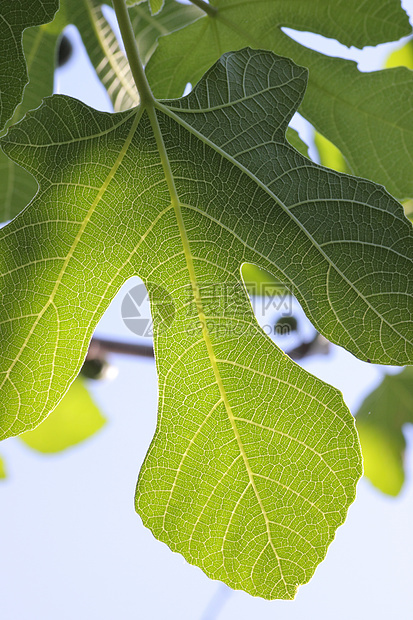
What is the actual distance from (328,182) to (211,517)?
816mm

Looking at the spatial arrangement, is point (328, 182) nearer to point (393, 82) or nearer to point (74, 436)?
point (393, 82)

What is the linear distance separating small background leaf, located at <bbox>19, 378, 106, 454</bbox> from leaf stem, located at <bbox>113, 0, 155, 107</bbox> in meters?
1.75

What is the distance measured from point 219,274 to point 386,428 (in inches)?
86.3

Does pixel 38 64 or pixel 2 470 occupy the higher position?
pixel 38 64

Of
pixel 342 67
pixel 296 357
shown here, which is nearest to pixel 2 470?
pixel 296 357

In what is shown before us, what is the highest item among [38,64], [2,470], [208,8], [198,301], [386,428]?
[208,8]

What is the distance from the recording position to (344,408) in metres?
1.32

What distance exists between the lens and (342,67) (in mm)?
1760

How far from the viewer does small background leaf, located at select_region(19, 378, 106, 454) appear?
2.80 meters

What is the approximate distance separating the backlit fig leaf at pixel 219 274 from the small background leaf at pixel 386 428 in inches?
72.1

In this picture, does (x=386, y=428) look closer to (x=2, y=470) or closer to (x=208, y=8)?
(x=2, y=470)

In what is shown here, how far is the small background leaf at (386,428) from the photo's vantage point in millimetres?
3037

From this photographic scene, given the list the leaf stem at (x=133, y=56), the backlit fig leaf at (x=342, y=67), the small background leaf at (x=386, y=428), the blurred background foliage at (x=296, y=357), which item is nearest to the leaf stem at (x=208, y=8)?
the backlit fig leaf at (x=342, y=67)

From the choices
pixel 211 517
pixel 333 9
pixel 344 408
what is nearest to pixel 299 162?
pixel 344 408
